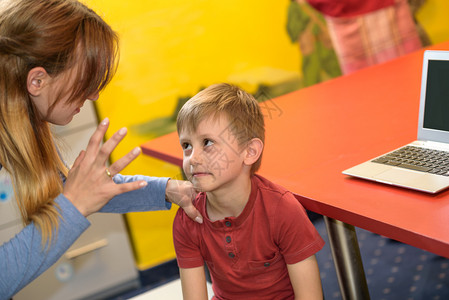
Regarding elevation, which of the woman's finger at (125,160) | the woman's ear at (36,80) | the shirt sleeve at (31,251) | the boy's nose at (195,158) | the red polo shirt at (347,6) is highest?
the woman's ear at (36,80)

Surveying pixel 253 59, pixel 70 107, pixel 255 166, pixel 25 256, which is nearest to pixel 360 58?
pixel 253 59

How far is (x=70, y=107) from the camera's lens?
1.14 meters

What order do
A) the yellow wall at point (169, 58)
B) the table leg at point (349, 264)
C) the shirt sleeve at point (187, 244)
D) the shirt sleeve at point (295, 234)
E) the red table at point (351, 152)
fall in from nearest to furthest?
the red table at point (351, 152) → the shirt sleeve at point (295, 234) → the shirt sleeve at point (187, 244) → the table leg at point (349, 264) → the yellow wall at point (169, 58)

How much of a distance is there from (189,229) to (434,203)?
50 centimetres

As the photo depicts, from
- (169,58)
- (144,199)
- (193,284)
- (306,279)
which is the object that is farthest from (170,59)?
(306,279)

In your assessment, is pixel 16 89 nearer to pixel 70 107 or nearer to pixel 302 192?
pixel 70 107

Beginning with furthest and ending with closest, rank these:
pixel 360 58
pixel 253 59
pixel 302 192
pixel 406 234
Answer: pixel 360 58 → pixel 253 59 → pixel 302 192 → pixel 406 234

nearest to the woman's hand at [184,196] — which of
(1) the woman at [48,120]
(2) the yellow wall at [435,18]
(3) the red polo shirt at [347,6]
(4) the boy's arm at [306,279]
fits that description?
(1) the woman at [48,120]

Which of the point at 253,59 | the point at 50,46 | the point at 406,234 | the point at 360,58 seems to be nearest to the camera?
the point at 406,234

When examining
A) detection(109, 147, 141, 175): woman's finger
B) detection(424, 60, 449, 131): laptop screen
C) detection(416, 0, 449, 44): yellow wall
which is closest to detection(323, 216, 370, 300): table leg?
detection(424, 60, 449, 131): laptop screen

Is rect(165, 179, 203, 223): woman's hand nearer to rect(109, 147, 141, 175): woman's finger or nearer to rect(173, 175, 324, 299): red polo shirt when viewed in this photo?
rect(173, 175, 324, 299): red polo shirt

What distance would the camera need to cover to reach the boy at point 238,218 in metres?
1.11

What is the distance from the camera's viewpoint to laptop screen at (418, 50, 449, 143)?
4.08 ft

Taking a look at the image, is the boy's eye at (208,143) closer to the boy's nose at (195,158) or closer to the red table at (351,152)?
the boy's nose at (195,158)
